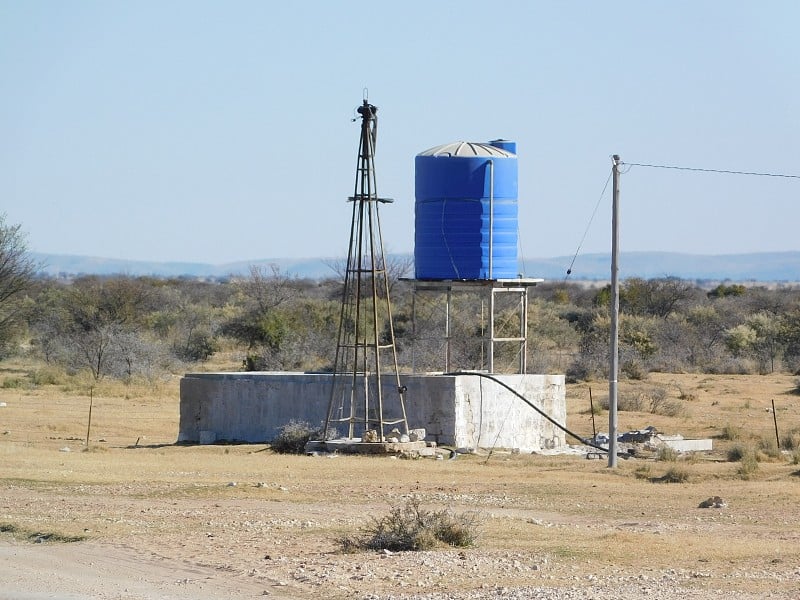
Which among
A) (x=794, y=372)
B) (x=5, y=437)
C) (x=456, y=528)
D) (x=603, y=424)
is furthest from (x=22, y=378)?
(x=456, y=528)

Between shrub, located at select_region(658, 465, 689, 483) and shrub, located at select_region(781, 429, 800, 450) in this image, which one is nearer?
shrub, located at select_region(658, 465, 689, 483)

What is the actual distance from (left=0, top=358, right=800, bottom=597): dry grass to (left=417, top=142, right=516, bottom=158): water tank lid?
5.87m

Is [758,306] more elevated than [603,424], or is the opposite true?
[758,306]

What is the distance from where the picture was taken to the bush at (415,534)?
14.2 meters

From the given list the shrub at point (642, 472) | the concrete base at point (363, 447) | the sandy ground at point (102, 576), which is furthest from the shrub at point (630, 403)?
the sandy ground at point (102, 576)

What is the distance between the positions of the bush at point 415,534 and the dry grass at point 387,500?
273mm

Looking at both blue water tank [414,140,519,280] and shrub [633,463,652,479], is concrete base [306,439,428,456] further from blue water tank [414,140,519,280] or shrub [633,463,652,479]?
shrub [633,463,652,479]

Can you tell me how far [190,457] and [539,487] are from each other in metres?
7.14

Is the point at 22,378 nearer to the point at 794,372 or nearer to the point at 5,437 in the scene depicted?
the point at 5,437

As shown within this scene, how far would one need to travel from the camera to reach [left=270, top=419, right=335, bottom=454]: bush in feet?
82.3

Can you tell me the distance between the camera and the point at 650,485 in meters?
20.7

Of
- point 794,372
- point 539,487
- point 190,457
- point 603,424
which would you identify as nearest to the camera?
point 539,487

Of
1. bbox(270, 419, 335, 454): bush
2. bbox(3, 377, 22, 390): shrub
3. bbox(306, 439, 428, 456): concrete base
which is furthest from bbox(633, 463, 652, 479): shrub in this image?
bbox(3, 377, 22, 390): shrub

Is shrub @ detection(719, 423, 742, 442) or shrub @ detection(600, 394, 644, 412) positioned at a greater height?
shrub @ detection(600, 394, 644, 412)
